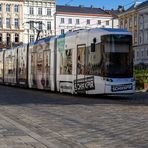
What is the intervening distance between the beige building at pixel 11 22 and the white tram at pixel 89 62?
324 feet

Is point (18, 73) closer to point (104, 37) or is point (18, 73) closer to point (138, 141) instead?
point (104, 37)

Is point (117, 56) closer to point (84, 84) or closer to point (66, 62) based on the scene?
point (84, 84)

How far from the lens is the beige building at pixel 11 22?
131 metres

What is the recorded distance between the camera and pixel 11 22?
132875mm

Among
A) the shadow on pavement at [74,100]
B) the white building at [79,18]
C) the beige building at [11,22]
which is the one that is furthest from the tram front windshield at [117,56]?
the white building at [79,18]

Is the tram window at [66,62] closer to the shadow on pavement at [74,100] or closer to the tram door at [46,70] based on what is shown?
the shadow on pavement at [74,100]

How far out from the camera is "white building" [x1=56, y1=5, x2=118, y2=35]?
137375mm

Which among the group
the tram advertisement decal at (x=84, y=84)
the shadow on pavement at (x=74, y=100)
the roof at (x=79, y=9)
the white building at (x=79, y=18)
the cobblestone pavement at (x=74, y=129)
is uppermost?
the roof at (x=79, y=9)

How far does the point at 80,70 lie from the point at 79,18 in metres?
113

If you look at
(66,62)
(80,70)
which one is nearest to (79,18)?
(66,62)

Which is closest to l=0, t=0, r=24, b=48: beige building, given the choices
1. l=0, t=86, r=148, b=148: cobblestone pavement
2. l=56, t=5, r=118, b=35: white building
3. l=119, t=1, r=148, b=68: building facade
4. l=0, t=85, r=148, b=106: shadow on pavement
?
l=56, t=5, r=118, b=35: white building

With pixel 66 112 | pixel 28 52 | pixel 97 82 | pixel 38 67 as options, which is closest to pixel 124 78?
pixel 97 82

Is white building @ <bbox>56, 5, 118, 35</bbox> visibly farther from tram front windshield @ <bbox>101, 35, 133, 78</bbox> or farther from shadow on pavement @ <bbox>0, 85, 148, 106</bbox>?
tram front windshield @ <bbox>101, 35, 133, 78</bbox>

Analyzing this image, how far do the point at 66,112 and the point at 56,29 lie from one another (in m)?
121
